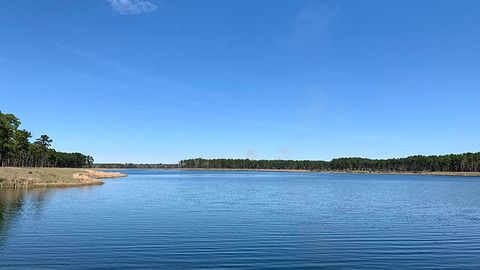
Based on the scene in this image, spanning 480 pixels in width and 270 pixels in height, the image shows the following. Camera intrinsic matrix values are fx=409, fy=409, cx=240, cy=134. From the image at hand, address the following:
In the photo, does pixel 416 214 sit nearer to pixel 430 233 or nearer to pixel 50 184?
pixel 430 233

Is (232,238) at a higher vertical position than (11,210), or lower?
lower

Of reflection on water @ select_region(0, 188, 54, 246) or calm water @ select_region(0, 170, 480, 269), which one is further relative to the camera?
reflection on water @ select_region(0, 188, 54, 246)

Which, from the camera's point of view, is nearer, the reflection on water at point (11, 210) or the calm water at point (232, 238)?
the calm water at point (232, 238)

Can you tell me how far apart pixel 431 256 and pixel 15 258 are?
22125 mm

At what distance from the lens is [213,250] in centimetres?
2370

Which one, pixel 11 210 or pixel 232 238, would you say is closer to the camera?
pixel 232 238

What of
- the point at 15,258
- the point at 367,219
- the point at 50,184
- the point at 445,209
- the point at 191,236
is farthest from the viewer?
the point at 50,184

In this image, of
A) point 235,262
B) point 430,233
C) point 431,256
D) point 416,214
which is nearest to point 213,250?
point 235,262

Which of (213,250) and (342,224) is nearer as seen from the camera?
(213,250)

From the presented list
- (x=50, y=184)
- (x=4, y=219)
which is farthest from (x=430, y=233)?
(x=50, y=184)

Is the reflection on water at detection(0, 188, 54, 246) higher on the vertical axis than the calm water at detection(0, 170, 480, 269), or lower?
higher

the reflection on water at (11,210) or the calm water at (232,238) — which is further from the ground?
the reflection on water at (11,210)

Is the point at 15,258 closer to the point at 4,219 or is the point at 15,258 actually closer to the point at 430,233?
the point at 4,219

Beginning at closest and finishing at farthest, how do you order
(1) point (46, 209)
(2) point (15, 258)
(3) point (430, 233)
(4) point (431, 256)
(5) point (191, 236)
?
(2) point (15, 258) < (4) point (431, 256) < (5) point (191, 236) < (3) point (430, 233) < (1) point (46, 209)
